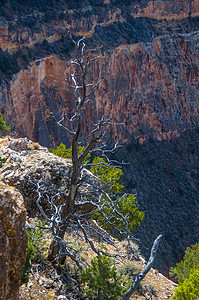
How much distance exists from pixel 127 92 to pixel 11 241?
53.1 metres

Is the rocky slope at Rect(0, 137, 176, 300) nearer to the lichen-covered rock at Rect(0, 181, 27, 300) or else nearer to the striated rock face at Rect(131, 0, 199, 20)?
the lichen-covered rock at Rect(0, 181, 27, 300)

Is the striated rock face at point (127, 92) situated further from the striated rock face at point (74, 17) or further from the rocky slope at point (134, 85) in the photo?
the striated rock face at point (74, 17)

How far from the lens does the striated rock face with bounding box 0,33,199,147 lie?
45406mm

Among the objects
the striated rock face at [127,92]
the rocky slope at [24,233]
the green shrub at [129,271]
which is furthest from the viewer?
the striated rock face at [127,92]

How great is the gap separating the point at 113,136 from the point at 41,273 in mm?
47004

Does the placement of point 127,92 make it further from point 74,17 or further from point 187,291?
point 187,291

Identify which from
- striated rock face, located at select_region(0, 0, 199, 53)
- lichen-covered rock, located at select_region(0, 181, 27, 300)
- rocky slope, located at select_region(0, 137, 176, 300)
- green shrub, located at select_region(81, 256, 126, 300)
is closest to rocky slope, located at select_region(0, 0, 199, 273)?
striated rock face, located at select_region(0, 0, 199, 53)

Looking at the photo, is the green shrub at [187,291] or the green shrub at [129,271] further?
the green shrub at [129,271]

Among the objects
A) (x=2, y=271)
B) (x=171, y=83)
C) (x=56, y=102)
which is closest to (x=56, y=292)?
(x=2, y=271)

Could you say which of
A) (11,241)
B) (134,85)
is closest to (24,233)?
(11,241)

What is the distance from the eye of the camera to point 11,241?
611 centimetres

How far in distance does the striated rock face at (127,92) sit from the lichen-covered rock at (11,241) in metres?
35.6

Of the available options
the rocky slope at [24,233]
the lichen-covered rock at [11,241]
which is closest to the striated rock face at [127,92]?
the rocky slope at [24,233]

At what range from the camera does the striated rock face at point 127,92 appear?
4541cm
